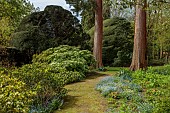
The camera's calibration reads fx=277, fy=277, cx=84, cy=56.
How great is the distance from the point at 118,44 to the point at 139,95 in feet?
50.6

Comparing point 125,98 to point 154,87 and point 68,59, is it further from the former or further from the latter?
point 68,59

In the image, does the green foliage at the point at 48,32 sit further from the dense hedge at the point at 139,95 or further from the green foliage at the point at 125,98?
the green foliage at the point at 125,98

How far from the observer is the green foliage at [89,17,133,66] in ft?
73.4

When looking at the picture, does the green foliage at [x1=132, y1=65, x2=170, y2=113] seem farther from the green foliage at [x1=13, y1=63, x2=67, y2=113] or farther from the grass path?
the green foliage at [x1=13, y1=63, x2=67, y2=113]

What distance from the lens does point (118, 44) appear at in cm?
2319

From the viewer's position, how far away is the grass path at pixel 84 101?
6.89 meters

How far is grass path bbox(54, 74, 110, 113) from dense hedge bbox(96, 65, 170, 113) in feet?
0.79

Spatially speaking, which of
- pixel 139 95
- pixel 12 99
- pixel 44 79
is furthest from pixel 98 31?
pixel 12 99

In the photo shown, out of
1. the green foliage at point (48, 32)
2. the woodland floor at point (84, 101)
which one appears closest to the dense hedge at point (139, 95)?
the woodland floor at point (84, 101)

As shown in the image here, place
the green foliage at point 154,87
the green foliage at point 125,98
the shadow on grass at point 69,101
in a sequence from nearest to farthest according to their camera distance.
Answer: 1. the green foliage at point 125,98
2. the green foliage at point 154,87
3. the shadow on grass at point 69,101

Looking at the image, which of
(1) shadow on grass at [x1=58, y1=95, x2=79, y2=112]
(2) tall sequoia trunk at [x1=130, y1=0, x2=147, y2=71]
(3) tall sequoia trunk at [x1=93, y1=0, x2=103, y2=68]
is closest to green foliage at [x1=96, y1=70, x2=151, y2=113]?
(1) shadow on grass at [x1=58, y1=95, x2=79, y2=112]

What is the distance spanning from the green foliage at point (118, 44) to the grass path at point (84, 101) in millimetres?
12697

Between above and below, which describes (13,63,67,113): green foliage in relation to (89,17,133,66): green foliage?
below

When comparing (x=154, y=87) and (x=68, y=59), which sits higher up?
(x=68, y=59)
